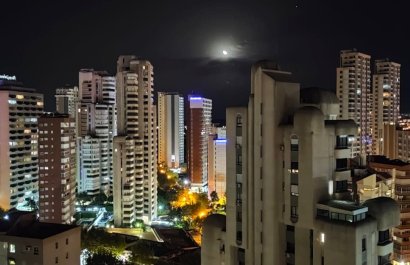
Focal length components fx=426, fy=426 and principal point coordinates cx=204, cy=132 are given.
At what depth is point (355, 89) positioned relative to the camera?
43906 mm

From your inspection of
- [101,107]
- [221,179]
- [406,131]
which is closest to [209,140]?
[221,179]

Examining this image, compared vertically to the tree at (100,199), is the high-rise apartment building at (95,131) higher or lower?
higher

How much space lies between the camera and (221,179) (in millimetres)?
49531

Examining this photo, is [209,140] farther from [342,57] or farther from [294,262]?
[294,262]

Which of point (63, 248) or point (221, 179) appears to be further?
point (221, 179)

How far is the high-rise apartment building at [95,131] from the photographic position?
46438 mm

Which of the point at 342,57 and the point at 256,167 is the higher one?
the point at 342,57

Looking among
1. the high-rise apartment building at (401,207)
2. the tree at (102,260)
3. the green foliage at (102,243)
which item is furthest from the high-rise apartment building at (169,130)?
the tree at (102,260)

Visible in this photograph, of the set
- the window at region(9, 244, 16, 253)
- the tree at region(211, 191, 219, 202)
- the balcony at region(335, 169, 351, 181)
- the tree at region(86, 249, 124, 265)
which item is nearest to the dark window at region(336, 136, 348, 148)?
the balcony at region(335, 169, 351, 181)

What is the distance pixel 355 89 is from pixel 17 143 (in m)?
33.8

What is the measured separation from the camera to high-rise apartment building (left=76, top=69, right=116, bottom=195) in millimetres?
46438

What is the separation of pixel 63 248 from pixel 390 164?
77.4ft

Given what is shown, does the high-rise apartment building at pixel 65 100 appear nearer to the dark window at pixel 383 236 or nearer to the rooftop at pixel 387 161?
the rooftop at pixel 387 161

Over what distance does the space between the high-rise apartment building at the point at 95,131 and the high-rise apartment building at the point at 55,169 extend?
11709 mm
